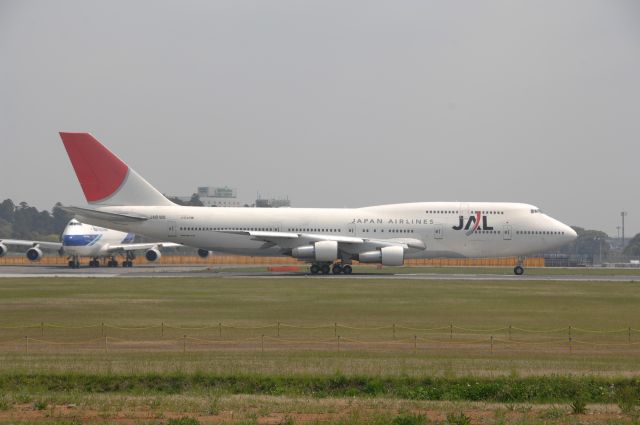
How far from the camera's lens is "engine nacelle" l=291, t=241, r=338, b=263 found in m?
65.5

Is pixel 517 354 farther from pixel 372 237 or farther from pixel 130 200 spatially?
pixel 130 200

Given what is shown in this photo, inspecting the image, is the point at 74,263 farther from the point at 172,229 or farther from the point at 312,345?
the point at 312,345

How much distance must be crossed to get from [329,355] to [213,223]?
41.0 meters

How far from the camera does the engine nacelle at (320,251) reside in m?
65.5

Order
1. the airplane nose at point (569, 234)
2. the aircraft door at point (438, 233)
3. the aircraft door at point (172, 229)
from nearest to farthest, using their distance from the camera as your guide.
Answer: the aircraft door at point (172, 229) → the aircraft door at point (438, 233) → the airplane nose at point (569, 234)

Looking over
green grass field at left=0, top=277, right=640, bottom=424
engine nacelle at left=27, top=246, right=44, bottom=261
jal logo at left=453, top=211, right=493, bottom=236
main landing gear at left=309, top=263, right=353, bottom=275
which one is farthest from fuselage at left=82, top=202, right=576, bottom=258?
engine nacelle at left=27, top=246, right=44, bottom=261

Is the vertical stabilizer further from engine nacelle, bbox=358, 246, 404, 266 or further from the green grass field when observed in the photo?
engine nacelle, bbox=358, 246, 404, 266

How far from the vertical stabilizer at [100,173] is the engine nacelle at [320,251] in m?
12.9

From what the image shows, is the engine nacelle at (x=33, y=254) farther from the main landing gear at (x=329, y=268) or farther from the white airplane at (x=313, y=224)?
the main landing gear at (x=329, y=268)

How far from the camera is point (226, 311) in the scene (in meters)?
40.1

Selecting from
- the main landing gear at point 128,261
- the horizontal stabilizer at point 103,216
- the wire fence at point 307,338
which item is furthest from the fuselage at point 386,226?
the wire fence at point 307,338

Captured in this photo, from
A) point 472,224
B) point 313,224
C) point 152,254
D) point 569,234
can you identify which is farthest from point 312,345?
point 152,254

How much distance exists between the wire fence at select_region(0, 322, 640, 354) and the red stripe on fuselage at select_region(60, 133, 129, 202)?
3355cm

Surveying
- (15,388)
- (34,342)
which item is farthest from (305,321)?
(15,388)
